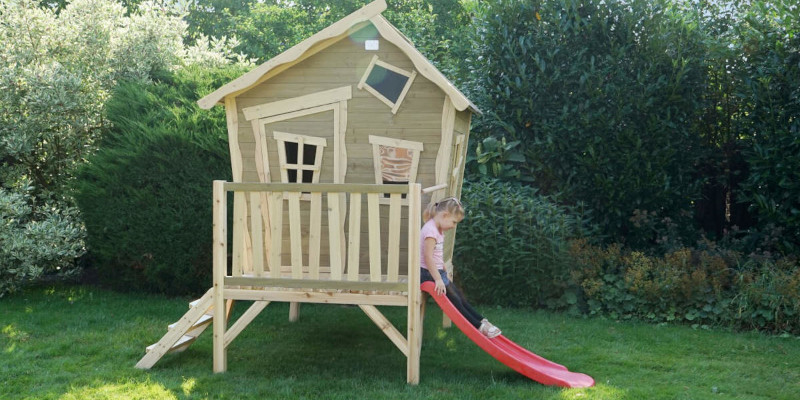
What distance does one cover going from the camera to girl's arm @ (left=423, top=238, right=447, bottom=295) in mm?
5809

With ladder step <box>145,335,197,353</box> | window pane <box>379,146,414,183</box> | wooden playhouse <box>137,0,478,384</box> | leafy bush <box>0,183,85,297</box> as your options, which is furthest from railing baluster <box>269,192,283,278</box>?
leafy bush <box>0,183,85,297</box>

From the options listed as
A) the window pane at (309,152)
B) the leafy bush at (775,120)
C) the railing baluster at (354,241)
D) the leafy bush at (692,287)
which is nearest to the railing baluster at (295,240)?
the railing baluster at (354,241)

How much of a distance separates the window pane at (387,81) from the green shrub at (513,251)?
258 centimetres

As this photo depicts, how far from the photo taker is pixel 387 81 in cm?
675

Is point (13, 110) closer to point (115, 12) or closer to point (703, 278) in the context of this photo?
point (115, 12)

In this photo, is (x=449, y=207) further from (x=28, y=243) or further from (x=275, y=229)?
(x=28, y=243)

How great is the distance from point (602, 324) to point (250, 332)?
12.1 ft

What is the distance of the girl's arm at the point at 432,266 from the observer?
19.1 ft

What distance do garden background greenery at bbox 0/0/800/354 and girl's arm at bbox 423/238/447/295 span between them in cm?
282

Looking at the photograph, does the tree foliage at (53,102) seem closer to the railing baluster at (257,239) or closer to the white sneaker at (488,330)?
the railing baluster at (257,239)

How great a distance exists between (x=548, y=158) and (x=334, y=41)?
4.11 metres

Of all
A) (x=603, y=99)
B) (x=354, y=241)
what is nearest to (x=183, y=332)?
A: (x=354, y=241)

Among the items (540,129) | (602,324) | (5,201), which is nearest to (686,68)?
(540,129)

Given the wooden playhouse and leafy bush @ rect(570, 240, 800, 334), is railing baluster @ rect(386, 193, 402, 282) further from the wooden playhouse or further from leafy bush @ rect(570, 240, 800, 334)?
leafy bush @ rect(570, 240, 800, 334)
